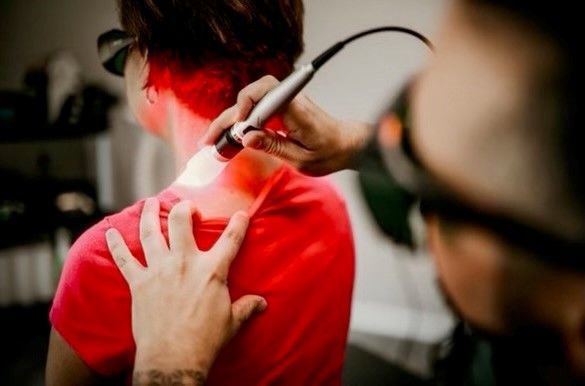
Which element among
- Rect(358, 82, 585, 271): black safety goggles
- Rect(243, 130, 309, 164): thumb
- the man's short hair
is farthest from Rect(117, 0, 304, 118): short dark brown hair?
the man's short hair

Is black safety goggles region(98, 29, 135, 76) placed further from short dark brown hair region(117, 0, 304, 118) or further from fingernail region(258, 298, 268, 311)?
fingernail region(258, 298, 268, 311)

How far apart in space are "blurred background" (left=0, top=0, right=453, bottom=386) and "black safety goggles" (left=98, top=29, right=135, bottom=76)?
104 cm

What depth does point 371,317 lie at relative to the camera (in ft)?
7.89

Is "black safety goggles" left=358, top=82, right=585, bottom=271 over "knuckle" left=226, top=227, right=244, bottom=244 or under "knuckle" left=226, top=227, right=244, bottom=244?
over

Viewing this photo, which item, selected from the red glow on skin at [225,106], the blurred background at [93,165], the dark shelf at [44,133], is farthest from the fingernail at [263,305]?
the dark shelf at [44,133]

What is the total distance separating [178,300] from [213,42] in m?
0.38

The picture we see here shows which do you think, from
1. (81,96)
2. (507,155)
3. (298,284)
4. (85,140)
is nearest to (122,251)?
(298,284)

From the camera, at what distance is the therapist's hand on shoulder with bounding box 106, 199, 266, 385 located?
2.15 ft

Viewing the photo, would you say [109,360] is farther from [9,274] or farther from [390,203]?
[9,274]

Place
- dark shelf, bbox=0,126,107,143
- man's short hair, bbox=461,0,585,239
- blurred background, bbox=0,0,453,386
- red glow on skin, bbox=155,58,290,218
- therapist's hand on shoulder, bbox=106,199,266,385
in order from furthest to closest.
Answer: dark shelf, bbox=0,126,107,143 < blurred background, bbox=0,0,453,386 < red glow on skin, bbox=155,58,290,218 < therapist's hand on shoulder, bbox=106,199,266,385 < man's short hair, bbox=461,0,585,239

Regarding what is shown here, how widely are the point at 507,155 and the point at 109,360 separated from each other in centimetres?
58

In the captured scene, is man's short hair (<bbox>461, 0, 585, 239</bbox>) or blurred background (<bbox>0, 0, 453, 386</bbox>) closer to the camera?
man's short hair (<bbox>461, 0, 585, 239</bbox>)

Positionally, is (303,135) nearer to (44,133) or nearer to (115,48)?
(115,48)

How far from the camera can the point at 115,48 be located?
85 cm
